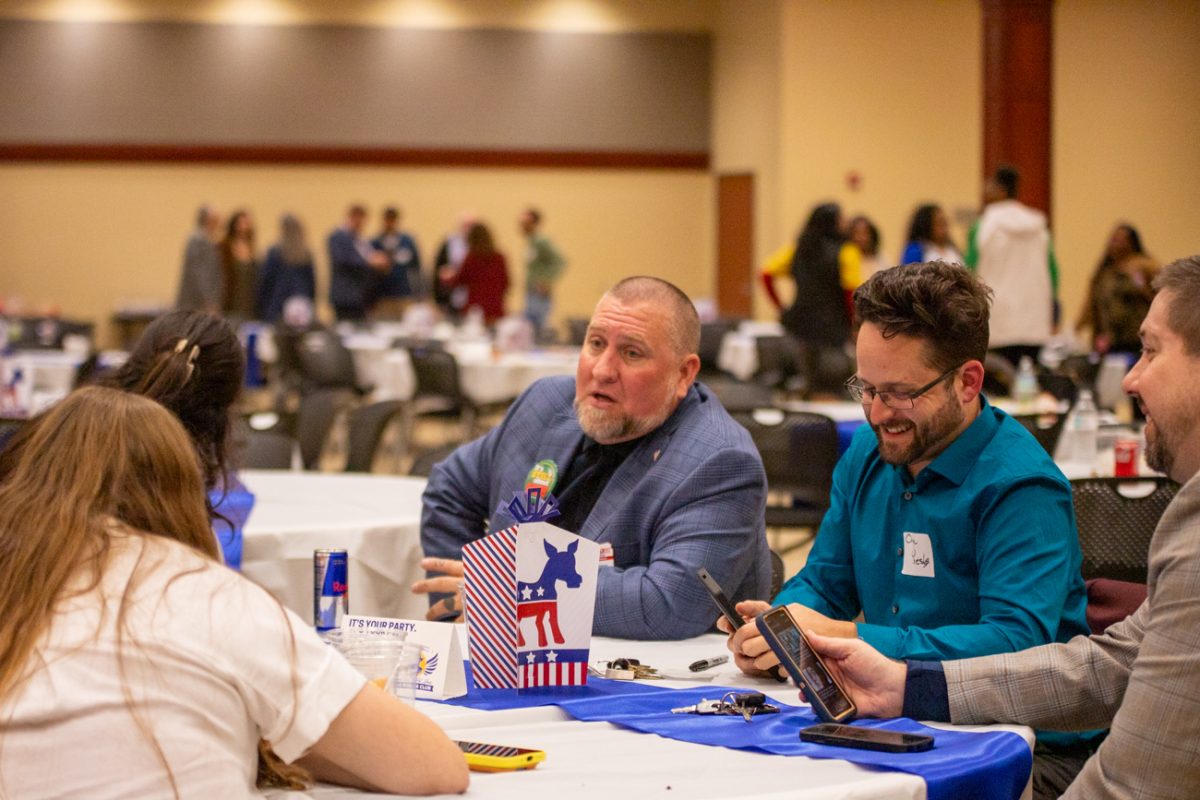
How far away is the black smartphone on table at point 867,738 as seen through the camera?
180cm

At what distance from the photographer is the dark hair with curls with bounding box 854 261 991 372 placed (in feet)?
7.39

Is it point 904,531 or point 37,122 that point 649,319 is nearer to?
point 904,531

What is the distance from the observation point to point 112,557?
5.09 feet

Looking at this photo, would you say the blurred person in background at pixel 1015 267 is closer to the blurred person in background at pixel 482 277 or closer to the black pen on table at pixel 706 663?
the blurred person in background at pixel 482 277

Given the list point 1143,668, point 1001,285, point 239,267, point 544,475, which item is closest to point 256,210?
point 239,267

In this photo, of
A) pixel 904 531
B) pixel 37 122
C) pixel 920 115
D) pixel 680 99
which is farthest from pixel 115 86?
pixel 904 531

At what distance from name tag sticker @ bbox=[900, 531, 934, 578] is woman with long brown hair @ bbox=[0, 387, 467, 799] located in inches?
39.8

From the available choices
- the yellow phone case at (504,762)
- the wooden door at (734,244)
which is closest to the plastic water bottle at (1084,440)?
the yellow phone case at (504,762)

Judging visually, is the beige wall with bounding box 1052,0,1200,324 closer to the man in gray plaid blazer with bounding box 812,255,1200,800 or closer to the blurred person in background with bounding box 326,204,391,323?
the blurred person in background with bounding box 326,204,391,323

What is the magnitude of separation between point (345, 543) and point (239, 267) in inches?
479

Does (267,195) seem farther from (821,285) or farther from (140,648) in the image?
(140,648)

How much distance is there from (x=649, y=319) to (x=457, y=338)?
813 cm

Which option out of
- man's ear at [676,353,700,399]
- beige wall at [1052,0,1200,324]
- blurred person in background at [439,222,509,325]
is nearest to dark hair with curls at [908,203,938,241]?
blurred person in background at [439,222,509,325]

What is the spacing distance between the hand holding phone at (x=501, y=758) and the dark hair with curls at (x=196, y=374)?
4.49 feet
